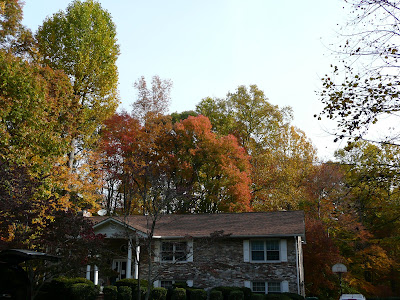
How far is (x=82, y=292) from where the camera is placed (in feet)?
63.2

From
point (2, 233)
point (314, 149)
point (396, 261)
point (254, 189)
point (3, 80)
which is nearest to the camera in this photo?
point (2, 233)

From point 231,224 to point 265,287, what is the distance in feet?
13.2

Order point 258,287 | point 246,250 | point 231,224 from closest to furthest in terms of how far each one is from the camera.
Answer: point 258,287, point 246,250, point 231,224

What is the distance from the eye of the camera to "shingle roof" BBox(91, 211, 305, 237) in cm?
2244

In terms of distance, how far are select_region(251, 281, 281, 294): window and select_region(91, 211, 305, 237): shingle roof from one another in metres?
2.60

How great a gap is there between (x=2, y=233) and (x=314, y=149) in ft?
97.1

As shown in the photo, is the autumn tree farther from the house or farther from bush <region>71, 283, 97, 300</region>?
bush <region>71, 283, 97, 300</region>

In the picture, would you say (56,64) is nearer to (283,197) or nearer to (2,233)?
(2,233)

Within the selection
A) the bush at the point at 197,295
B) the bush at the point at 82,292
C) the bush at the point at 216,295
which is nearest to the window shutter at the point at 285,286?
the bush at the point at 216,295

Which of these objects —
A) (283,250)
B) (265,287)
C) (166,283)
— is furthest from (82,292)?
(283,250)

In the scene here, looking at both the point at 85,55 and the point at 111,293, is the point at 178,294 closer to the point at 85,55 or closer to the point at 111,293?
the point at 111,293

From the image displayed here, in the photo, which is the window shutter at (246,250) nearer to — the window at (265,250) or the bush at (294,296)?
the window at (265,250)

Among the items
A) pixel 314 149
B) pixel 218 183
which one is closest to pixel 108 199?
pixel 218 183

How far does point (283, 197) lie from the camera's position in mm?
32406
